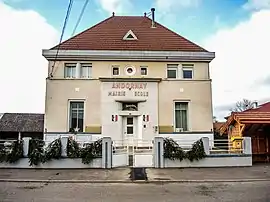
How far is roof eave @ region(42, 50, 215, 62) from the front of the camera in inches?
818

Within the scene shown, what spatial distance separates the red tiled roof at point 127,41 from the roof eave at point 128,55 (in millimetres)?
642

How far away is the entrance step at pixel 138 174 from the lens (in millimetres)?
12227

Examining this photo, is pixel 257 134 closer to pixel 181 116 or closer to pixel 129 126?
pixel 181 116

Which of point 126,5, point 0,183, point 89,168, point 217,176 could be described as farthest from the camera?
point 89,168

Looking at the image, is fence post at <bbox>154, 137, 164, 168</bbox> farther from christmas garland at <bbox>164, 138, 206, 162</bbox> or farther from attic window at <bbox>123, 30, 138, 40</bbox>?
attic window at <bbox>123, 30, 138, 40</bbox>

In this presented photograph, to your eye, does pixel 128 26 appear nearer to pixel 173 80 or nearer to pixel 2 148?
pixel 173 80

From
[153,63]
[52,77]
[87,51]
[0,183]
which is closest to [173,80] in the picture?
[153,63]

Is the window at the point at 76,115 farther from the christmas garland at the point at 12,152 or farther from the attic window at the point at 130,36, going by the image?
the attic window at the point at 130,36

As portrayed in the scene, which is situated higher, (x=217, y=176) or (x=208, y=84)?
(x=208, y=84)

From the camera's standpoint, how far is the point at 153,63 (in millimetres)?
21219

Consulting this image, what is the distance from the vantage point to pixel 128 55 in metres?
20.9

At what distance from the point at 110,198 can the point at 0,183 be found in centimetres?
494

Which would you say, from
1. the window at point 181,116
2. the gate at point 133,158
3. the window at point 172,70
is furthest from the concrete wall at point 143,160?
the window at point 172,70

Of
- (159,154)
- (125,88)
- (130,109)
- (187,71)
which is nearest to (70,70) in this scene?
(125,88)
